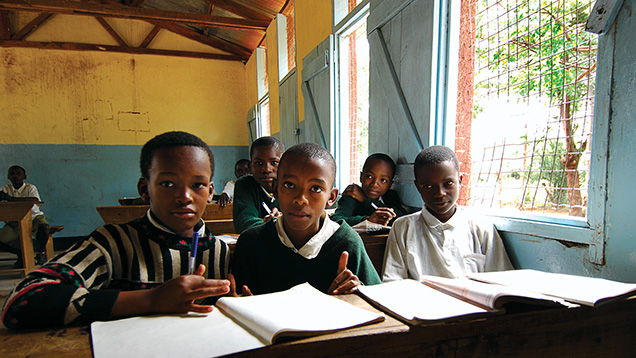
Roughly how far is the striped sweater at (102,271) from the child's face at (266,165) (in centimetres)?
114

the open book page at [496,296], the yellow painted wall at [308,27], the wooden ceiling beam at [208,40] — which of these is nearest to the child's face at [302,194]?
the open book page at [496,296]

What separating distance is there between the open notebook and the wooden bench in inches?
128

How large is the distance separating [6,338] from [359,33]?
3.56 m

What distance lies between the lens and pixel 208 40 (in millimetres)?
8227

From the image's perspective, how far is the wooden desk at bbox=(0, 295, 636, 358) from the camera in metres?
0.54

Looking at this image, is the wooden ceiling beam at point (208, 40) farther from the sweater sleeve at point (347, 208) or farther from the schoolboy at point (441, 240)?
the schoolboy at point (441, 240)

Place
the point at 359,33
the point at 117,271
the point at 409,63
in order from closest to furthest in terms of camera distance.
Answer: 1. the point at 117,271
2. the point at 409,63
3. the point at 359,33

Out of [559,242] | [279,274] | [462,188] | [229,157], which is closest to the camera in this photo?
[279,274]

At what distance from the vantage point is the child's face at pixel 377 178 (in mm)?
2543

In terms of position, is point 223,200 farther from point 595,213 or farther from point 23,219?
point 595,213

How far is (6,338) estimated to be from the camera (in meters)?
0.57

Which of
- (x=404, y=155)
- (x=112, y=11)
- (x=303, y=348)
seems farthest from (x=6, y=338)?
(x=112, y=11)

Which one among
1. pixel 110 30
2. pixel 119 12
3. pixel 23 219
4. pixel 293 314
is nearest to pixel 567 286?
pixel 293 314

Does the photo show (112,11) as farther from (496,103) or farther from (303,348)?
(303,348)
